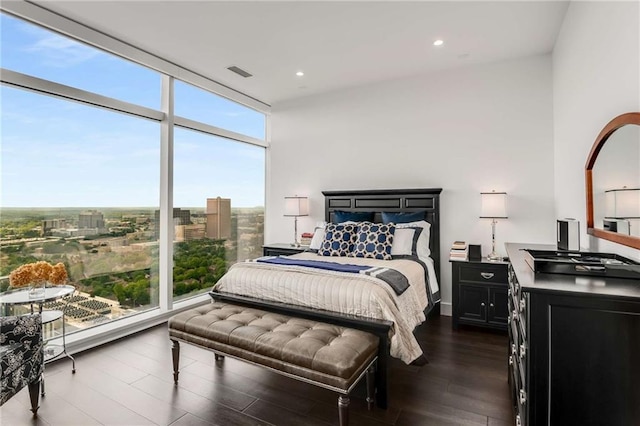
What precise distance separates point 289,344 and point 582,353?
4.95ft

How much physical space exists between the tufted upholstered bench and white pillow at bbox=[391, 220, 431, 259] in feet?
6.33

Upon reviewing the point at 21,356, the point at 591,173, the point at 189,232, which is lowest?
the point at 21,356

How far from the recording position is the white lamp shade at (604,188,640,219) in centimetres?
163

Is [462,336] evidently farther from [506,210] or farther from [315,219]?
[315,219]

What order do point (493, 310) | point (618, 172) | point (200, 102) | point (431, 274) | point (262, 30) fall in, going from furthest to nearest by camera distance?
point (200, 102)
point (431, 274)
point (493, 310)
point (262, 30)
point (618, 172)

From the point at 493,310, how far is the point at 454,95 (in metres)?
2.67

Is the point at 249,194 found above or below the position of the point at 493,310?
above

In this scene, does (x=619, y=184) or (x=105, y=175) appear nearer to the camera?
(x=619, y=184)

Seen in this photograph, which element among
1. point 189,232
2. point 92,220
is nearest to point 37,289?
point 92,220

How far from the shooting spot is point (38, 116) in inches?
119

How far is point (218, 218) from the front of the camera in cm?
487

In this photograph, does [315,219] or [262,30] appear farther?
[315,219]

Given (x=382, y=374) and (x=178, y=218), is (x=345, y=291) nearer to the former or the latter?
(x=382, y=374)

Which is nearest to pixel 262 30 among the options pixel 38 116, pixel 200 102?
pixel 200 102
